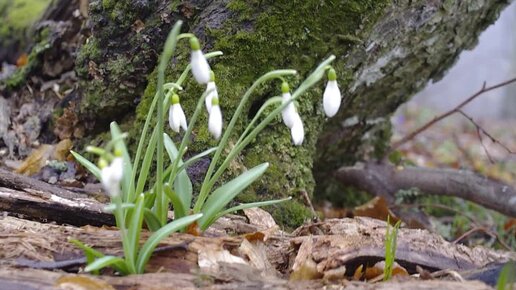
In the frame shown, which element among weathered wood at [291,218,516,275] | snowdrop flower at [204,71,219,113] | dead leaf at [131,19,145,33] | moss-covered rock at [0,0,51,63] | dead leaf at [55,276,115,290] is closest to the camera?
dead leaf at [55,276,115,290]

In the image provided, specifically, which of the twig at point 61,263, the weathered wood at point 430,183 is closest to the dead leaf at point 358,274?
the twig at point 61,263

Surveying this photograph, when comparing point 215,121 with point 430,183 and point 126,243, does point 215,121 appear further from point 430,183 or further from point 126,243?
point 430,183

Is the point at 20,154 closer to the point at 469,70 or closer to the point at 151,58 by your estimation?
the point at 151,58

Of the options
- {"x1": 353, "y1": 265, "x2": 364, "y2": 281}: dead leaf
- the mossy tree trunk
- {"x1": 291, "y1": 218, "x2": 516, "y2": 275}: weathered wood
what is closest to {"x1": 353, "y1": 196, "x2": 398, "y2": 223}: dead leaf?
the mossy tree trunk

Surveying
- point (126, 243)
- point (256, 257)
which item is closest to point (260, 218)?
point (256, 257)

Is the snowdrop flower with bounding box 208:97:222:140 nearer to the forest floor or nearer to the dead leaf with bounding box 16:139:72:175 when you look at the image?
the forest floor

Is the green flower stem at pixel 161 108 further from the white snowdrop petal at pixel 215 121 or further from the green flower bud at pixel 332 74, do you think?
the green flower bud at pixel 332 74

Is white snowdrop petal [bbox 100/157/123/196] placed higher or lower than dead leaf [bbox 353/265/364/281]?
lower
